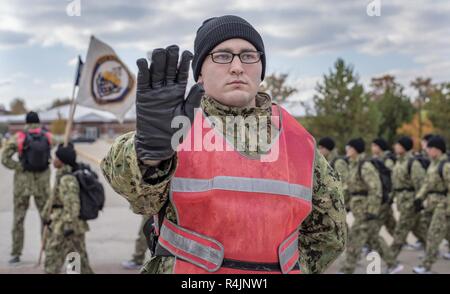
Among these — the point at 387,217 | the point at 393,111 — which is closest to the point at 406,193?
the point at 387,217

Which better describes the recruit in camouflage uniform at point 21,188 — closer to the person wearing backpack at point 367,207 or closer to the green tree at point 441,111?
the person wearing backpack at point 367,207

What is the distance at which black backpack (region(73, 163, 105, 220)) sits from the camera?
5973 millimetres

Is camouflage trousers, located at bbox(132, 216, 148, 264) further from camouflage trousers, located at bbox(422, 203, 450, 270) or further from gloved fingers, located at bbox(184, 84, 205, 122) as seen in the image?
gloved fingers, located at bbox(184, 84, 205, 122)

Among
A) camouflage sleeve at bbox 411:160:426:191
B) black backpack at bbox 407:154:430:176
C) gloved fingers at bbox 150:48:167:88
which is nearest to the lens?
gloved fingers at bbox 150:48:167:88

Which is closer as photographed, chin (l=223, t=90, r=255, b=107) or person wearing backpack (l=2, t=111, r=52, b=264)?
chin (l=223, t=90, r=255, b=107)

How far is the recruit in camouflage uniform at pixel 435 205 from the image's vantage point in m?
7.04

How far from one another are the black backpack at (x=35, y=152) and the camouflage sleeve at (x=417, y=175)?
5.31m

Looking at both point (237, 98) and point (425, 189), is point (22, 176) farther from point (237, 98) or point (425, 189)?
point (237, 98)

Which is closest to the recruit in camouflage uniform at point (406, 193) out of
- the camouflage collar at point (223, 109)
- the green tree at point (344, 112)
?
the camouflage collar at point (223, 109)

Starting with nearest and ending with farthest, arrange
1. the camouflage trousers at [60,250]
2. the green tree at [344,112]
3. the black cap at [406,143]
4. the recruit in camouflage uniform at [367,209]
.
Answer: the camouflage trousers at [60,250] → the recruit in camouflage uniform at [367,209] → the black cap at [406,143] → the green tree at [344,112]

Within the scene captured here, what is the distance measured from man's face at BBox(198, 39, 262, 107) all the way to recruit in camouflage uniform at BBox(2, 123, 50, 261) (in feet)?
20.6

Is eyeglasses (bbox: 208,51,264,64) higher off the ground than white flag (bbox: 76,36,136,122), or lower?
lower

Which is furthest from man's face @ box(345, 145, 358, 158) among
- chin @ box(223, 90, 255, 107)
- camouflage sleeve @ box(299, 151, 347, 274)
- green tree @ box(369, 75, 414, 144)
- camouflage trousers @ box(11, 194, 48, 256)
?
green tree @ box(369, 75, 414, 144)

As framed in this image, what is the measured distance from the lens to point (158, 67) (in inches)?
55.1
